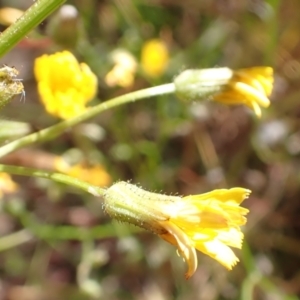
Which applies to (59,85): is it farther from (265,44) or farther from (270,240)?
(270,240)

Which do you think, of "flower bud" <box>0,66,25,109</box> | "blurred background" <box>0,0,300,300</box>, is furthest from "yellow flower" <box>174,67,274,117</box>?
"blurred background" <box>0,0,300,300</box>

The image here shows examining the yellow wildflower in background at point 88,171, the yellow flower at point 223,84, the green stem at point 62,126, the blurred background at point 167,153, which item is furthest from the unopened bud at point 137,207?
the blurred background at point 167,153

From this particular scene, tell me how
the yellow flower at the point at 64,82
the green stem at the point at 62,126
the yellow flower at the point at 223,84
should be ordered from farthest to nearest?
the yellow flower at the point at 64,82
the yellow flower at the point at 223,84
the green stem at the point at 62,126

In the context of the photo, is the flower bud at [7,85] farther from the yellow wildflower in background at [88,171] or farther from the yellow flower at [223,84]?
the yellow wildflower in background at [88,171]

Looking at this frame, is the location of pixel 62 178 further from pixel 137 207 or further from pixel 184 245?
pixel 184 245

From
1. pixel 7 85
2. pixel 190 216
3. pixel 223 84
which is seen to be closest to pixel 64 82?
pixel 223 84

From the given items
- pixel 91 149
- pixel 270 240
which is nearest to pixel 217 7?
pixel 91 149
